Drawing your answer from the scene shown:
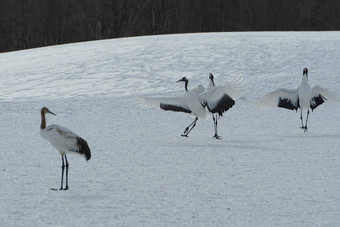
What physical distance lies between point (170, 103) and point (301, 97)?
2.99 m

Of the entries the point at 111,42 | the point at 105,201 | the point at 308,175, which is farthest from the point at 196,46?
the point at 105,201

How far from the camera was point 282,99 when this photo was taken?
13484mm

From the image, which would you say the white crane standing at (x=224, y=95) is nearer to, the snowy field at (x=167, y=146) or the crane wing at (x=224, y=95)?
the crane wing at (x=224, y=95)

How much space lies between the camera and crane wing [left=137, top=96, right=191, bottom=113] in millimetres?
12312

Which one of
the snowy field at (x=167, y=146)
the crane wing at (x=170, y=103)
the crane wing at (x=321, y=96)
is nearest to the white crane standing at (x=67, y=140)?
the snowy field at (x=167, y=146)

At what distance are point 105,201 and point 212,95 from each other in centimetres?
Answer: 559

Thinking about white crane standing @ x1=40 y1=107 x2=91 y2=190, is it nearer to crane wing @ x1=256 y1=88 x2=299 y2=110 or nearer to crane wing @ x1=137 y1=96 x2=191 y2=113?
crane wing @ x1=137 y1=96 x2=191 y2=113

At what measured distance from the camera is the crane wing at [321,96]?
1325 cm

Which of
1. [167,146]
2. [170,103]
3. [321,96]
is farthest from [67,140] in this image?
[321,96]

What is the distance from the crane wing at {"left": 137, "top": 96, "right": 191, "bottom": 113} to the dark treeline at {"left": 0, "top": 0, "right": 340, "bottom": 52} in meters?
44.1

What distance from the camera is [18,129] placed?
1306cm

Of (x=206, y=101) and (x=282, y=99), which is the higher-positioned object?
(x=282, y=99)

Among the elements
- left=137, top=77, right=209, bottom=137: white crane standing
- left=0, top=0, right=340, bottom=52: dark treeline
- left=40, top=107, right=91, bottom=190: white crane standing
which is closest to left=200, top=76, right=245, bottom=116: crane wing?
left=137, top=77, right=209, bottom=137: white crane standing

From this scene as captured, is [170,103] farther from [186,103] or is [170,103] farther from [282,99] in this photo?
[282,99]
